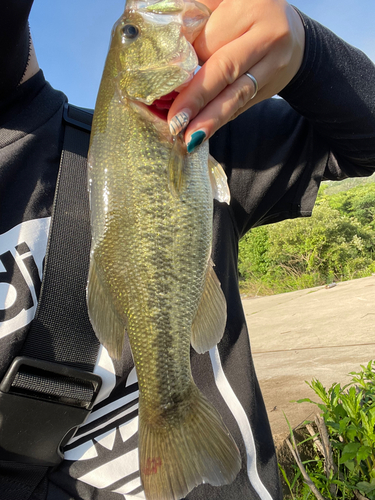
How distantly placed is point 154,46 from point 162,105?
0.70 ft

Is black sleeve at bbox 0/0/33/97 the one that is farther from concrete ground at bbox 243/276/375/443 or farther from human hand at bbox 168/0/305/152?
concrete ground at bbox 243/276/375/443

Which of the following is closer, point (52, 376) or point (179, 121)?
point (179, 121)

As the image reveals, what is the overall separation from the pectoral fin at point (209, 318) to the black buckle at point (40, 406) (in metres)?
0.45

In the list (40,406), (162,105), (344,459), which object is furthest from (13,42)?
(344,459)

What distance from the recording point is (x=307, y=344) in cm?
517

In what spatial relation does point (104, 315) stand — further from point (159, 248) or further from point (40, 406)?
point (40, 406)

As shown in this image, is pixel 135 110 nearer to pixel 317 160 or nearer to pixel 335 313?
pixel 317 160

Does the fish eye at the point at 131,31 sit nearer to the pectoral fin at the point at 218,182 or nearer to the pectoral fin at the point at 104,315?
the pectoral fin at the point at 218,182

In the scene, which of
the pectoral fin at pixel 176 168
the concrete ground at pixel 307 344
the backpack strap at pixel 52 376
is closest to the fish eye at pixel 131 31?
the pectoral fin at pixel 176 168

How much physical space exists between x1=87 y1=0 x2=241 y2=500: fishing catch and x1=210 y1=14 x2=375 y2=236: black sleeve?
466mm

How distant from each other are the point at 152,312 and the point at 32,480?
82cm

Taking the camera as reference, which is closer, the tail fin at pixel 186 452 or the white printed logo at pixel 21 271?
the tail fin at pixel 186 452

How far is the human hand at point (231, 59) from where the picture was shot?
3.46 ft

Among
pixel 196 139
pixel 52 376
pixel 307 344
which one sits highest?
pixel 196 139
